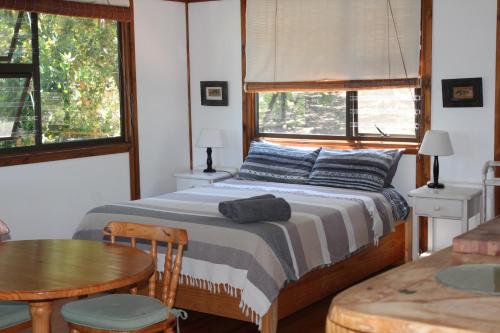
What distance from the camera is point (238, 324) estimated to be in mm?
4188

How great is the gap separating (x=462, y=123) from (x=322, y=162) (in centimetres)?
107

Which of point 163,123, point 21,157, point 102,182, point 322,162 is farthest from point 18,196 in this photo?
point 322,162

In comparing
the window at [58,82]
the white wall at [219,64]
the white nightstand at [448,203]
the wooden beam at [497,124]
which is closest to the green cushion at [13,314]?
the window at [58,82]

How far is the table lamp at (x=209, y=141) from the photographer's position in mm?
6129

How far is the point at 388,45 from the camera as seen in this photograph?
5383mm

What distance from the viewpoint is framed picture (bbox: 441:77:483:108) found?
4.99 metres

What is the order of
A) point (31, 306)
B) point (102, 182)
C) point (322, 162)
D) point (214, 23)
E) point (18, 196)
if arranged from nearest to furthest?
point (31, 306), point (18, 196), point (322, 162), point (102, 182), point (214, 23)

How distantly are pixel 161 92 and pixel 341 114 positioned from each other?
5.41 feet

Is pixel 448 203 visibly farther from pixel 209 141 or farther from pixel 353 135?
pixel 209 141

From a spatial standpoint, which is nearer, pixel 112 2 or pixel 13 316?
pixel 13 316

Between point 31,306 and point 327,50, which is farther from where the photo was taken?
point 327,50

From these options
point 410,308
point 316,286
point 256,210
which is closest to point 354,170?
point 316,286

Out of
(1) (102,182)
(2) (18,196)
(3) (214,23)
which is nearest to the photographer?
(2) (18,196)

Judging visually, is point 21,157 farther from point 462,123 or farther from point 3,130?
point 462,123
